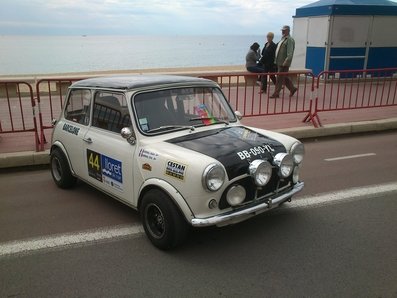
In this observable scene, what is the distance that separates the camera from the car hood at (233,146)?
3805mm

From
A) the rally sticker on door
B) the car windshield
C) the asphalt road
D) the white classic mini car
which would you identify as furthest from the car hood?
the asphalt road

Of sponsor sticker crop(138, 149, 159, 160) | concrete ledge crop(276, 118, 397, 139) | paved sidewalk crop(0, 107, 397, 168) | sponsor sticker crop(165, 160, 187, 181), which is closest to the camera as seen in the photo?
sponsor sticker crop(165, 160, 187, 181)

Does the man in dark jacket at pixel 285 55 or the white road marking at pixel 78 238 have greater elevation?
the man in dark jacket at pixel 285 55

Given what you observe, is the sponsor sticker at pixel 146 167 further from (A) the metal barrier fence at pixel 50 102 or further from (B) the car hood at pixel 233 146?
(A) the metal barrier fence at pixel 50 102

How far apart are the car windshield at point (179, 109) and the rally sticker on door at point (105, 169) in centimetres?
56

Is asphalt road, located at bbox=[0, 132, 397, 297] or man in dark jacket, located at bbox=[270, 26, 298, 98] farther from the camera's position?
man in dark jacket, located at bbox=[270, 26, 298, 98]

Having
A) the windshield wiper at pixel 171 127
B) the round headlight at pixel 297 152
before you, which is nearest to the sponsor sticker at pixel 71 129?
the windshield wiper at pixel 171 127

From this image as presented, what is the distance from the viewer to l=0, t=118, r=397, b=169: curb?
6637 mm

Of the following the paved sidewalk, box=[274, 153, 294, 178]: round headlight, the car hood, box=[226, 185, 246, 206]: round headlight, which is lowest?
the paved sidewalk

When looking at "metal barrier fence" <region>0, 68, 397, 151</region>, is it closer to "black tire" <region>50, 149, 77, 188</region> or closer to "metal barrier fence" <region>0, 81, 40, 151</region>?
"metal barrier fence" <region>0, 81, 40, 151</region>

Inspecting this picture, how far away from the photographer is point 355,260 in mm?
3701

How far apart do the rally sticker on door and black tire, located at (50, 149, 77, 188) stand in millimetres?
690

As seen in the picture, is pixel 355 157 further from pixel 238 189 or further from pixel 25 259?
pixel 25 259

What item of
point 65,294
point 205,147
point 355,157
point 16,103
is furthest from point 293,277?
point 16,103
